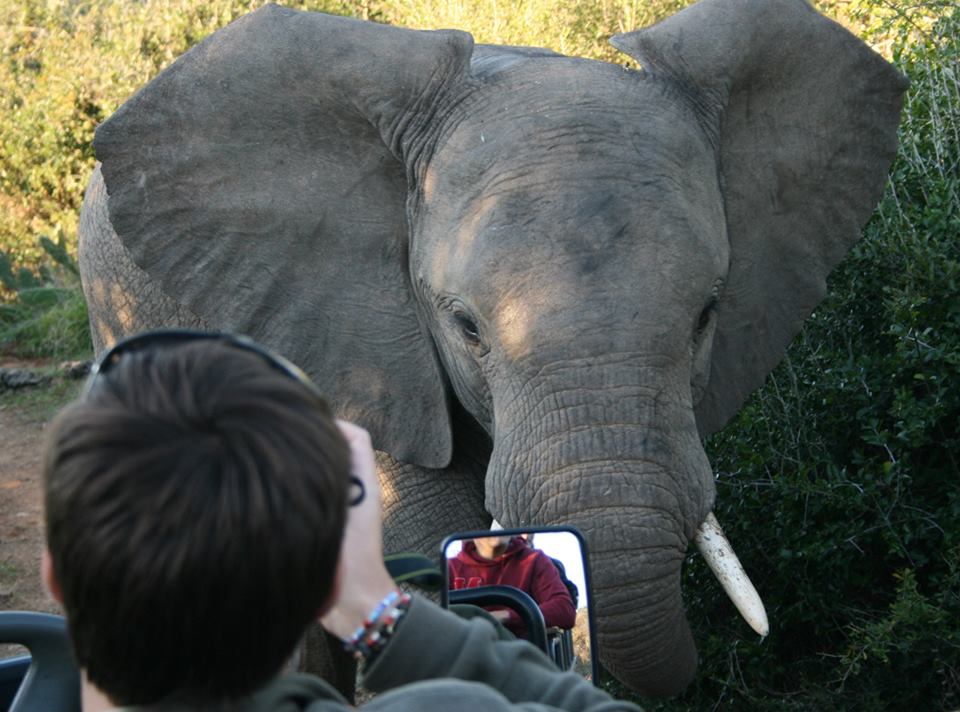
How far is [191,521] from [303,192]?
291cm

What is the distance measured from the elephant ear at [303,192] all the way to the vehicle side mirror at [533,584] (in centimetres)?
197

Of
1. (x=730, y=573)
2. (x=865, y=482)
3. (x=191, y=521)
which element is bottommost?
(x=865, y=482)

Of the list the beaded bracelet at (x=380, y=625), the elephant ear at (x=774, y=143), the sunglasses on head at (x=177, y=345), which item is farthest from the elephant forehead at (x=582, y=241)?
the sunglasses on head at (x=177, y=345)

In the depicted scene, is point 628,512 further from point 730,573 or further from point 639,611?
point 730,573

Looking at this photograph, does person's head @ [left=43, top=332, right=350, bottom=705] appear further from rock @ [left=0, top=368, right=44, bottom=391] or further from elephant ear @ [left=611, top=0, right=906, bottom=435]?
rock @ [left=0, top=368, right=44, bottom=391]

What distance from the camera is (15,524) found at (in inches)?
289

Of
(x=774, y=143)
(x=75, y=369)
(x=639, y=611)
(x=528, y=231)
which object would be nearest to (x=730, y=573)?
(x=639, y=611)

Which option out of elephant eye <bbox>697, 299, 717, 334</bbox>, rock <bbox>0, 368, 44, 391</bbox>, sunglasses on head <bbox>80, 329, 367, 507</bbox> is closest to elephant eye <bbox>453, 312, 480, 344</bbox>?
elephant eye <bbox>697, 299, 717, 334</bbox>

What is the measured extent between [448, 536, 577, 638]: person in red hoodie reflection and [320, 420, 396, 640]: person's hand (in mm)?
471

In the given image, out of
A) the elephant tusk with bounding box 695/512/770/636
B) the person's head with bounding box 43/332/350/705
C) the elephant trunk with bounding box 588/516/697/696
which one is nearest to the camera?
the person's head with bounding box 43/332/350/705

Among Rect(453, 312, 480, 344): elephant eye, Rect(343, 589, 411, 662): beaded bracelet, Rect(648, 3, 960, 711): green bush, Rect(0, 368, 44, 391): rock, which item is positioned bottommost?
Rect(0, 368, 44, 391): rock

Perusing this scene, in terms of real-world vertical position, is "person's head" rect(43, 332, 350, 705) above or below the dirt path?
above

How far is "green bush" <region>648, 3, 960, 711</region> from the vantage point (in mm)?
3990

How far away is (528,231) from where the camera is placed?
329 cm
